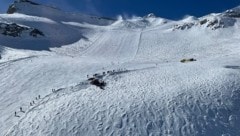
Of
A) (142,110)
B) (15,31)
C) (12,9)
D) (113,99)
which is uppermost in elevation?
(12,9)

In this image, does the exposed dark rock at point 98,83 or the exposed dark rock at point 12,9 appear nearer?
the exposed dark rock at point 98,83

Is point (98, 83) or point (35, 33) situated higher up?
point (35, 33)

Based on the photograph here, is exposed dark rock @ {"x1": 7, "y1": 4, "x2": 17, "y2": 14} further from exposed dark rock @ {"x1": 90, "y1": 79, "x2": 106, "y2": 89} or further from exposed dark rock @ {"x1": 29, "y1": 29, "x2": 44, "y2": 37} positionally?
exposed dark rock @ {"x1": 90, "y1": 79, "x2": 106, "y2": 89}

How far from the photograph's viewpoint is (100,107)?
24.0m

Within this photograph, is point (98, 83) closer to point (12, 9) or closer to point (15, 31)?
point (15, 31)

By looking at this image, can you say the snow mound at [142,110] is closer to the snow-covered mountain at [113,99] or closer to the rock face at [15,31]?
the snow-covered mountain at [113,99]

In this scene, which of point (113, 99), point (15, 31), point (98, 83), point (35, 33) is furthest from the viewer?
point (35, 33)

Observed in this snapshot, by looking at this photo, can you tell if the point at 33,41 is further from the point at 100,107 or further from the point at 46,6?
the point at 46,6

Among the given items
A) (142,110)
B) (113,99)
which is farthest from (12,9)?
(142,110)

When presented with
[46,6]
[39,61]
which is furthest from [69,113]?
[46,6]

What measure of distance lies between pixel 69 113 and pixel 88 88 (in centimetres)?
495

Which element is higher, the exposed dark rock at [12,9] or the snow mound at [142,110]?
the exposed dark rock at [12,9]

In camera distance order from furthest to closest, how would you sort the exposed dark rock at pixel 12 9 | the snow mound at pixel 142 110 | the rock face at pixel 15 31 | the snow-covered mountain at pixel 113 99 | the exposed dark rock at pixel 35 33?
the exposed dark rock at pixel 12 9, the exposed dark rock at pixel 35 33, the rock face at pixel 15 31, the snow-covered mountain at pixel 113 99, the snow mound at pixel 142 110

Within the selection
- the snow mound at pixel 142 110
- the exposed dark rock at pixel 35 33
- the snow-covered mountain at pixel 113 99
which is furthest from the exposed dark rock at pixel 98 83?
the exposed dark rock at pixel 35 33
